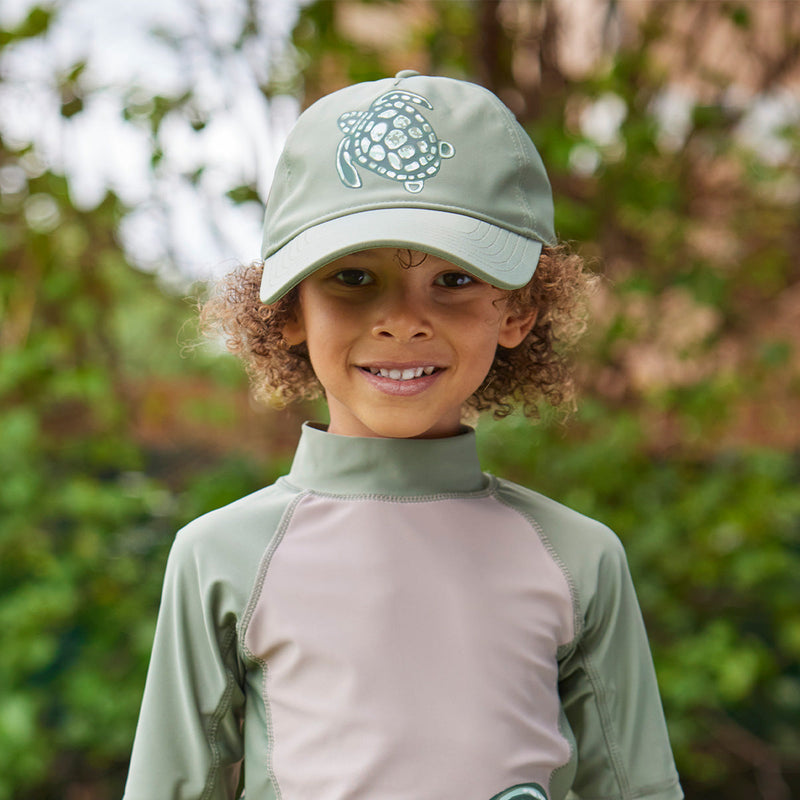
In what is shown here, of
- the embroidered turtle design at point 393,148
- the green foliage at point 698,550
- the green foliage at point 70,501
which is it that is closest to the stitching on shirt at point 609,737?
the embroidered turtle design at point 393,148

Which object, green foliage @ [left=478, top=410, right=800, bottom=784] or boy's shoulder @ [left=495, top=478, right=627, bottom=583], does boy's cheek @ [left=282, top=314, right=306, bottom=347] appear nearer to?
boy's shoulder @ [left=495, top=478, right=627, bottom=583]

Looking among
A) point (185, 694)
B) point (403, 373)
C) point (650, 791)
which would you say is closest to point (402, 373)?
point (403, 373)

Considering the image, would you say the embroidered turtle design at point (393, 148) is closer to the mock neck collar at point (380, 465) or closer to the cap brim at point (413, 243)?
the cap brim at point (413, 243)

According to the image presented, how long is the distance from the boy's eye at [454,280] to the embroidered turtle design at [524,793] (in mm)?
542

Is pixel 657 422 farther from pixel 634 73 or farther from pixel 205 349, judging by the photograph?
pixel 205 349

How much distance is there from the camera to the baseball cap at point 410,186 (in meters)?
0.99

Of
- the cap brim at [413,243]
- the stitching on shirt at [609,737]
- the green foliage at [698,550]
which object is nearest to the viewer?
the cap brim at [413,243]

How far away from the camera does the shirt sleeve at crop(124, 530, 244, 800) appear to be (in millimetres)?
1096

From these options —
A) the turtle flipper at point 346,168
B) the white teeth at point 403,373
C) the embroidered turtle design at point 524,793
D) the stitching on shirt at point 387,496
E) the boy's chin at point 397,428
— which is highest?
the turtle flipper at point 346,168

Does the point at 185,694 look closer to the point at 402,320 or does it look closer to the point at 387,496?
the point at 387,496

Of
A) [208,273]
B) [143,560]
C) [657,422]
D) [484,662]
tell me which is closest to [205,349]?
[208,273]

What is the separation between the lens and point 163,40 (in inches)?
93.1

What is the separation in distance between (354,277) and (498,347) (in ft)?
1.05

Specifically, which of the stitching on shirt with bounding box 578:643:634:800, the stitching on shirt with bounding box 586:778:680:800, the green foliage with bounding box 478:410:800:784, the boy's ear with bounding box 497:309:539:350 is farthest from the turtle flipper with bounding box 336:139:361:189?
the green foliage with bounding box 478:410:800:784
